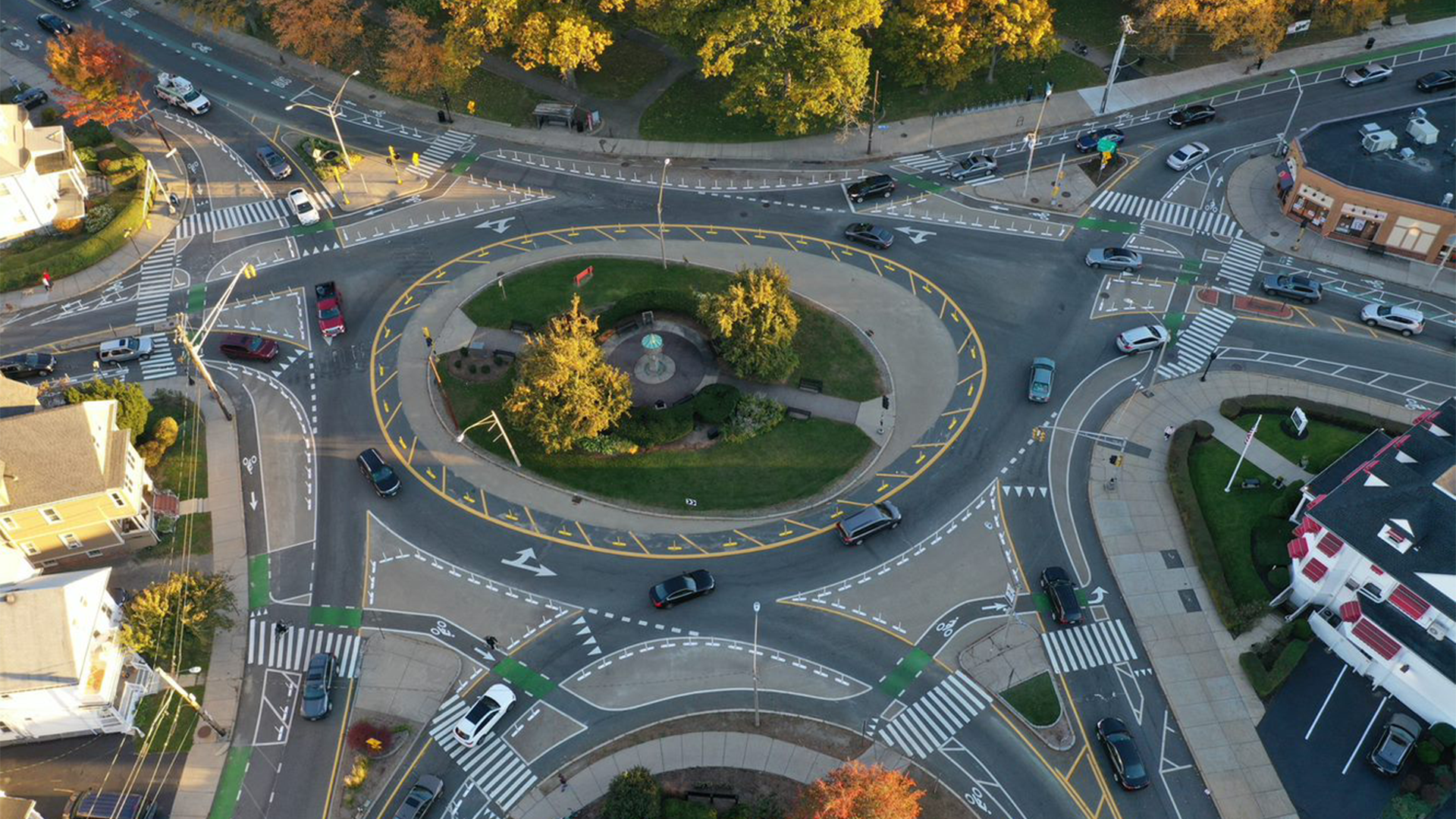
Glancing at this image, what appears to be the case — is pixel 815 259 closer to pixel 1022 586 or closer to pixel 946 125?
pixel 946 125

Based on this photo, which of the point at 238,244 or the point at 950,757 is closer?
the point at 950,757

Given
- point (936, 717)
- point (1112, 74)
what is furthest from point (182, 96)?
point (936, 717)

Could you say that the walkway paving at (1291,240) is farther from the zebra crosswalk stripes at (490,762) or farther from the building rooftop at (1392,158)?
the zebra crosswalk stripes at (490,762)

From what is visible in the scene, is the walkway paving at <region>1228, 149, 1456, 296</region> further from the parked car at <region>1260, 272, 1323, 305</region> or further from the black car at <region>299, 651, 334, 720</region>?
the black car at <region>299, 651, 334, 720</region>

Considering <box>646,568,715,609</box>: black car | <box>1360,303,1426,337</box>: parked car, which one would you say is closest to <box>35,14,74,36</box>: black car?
<box>646,568,715,609</box>: black car

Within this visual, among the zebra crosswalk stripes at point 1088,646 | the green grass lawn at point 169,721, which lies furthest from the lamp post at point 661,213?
the green grass lawn at point 169,721

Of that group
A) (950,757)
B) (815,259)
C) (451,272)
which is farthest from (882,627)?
(451,272)
